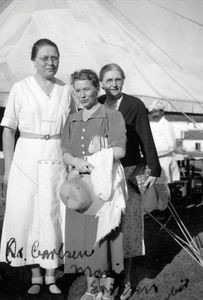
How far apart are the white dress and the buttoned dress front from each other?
0.24 meters

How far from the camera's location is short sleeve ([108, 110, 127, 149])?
82.4 inches

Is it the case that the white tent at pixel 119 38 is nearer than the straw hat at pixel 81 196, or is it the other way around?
the straw hat at pixel 81 196

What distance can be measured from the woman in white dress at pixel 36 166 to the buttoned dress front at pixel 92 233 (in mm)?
242

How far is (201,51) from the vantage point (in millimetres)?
3520

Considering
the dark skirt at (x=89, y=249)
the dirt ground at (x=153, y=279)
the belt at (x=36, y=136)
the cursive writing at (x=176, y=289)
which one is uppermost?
the belt at (x=36, y=136)

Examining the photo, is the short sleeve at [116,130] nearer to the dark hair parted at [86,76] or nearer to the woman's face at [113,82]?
the dark hair parted at [86,76]

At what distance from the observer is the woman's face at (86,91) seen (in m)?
2.12

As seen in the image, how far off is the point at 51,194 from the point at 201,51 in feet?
6.60

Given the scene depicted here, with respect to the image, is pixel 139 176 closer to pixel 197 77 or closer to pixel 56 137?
pixel 56 137

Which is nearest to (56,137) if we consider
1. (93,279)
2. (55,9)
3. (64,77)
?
(93,279)
